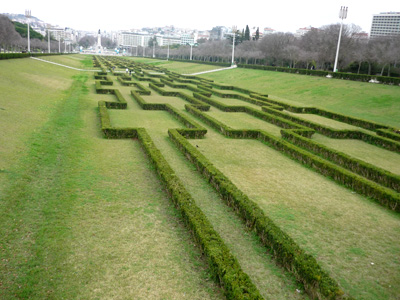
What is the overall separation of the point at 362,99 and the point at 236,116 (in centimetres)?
1315

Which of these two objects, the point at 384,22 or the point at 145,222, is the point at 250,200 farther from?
the point at 384,22

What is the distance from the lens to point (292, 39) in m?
72.1

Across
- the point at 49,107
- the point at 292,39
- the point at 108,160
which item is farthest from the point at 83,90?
the point at 292,39

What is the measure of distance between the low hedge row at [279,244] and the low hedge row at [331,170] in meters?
3.85

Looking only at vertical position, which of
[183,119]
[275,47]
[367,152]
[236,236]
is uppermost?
[275,47]

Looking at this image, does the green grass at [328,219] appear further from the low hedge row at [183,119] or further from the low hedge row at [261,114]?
the low hedge row at [261,114]

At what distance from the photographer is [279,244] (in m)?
5.93

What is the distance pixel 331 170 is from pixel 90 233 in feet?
24.7

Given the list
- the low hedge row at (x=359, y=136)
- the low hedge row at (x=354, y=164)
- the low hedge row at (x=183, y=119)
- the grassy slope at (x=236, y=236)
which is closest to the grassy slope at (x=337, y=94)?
the low hedge row at (x=359, y=136)

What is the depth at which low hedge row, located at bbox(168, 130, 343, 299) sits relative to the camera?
4977mm

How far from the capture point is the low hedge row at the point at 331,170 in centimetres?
880

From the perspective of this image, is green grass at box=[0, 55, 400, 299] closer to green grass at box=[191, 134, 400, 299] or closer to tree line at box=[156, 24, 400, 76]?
green grass at box=[191, 134, 400, 299]

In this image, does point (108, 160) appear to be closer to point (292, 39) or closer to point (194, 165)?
point (194, 165)

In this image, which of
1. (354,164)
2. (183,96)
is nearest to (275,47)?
(183,96)
